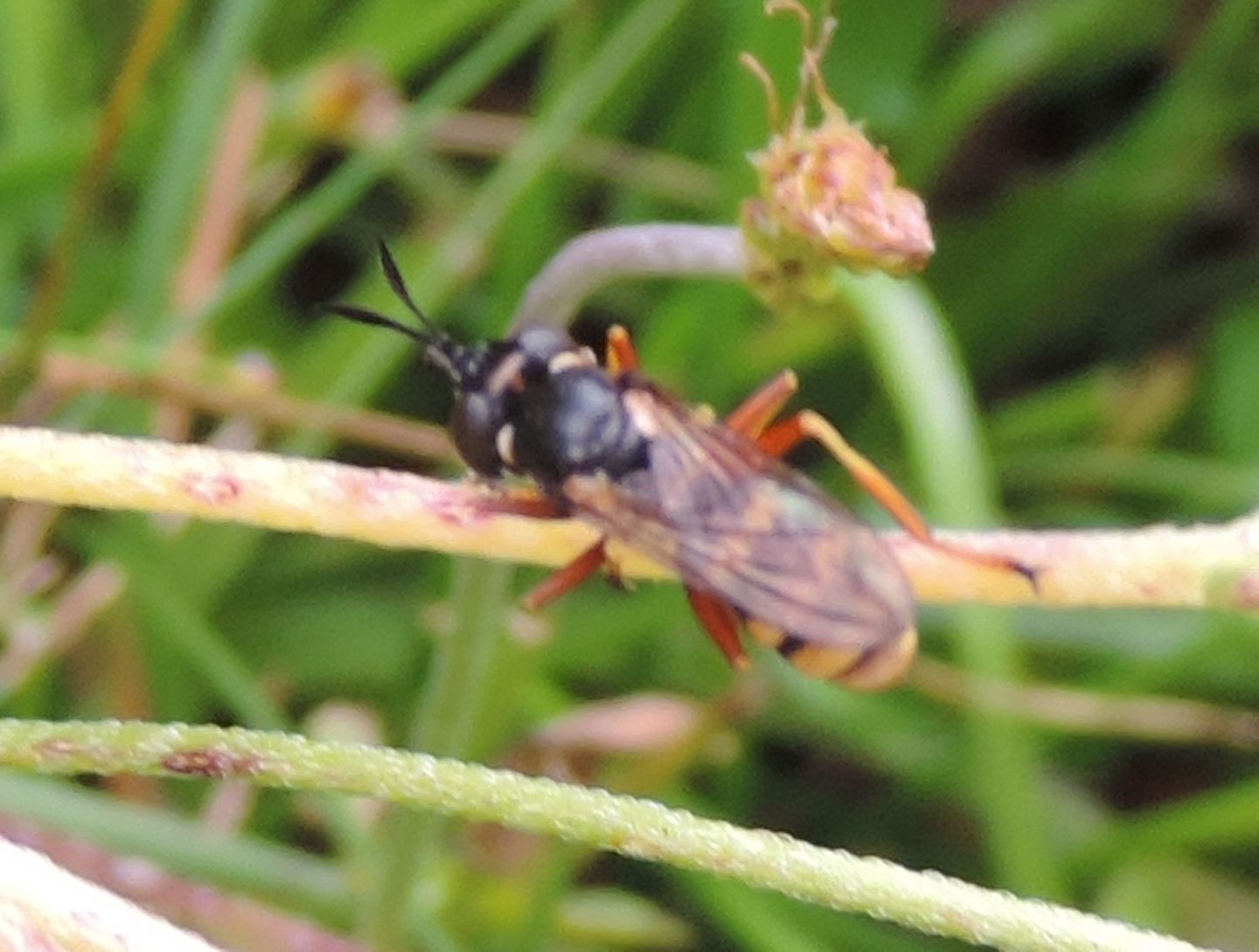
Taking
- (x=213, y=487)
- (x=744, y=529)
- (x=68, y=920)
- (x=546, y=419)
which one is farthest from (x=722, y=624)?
(x=68, y=920)

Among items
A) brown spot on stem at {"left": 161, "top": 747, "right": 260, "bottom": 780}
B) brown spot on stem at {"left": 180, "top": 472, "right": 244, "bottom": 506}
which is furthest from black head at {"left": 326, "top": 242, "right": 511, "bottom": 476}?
brown spot on stem at {"left": 161, "top": 747, "right": 260, "bottom": 780}

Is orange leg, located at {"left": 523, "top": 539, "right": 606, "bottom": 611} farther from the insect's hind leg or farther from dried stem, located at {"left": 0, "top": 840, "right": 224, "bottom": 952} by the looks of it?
dried stem, located at {"left": 0, "top": 840, "right": 224, "bottom": 952}

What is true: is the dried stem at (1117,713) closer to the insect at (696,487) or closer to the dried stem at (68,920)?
the insect at (696,487)

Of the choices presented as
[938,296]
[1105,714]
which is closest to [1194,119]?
[938,296]

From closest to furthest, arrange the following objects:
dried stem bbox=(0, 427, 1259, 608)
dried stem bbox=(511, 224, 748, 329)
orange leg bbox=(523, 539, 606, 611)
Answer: dried stem bbox=(0, 427, 1259, 608), dried stem bbox=(511, 224, 748, 329), orange leg bbox=(523, 539, 606, 611)

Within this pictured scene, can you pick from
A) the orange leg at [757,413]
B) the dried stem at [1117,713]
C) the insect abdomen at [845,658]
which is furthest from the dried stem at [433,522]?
the dried stem at [1117,713]

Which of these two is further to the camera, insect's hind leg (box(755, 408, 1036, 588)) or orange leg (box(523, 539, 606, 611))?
orange leg (box(523, 539, 606, 611))

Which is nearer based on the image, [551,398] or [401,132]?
[551,398]

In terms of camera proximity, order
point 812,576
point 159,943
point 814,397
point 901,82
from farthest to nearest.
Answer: point 814,397 < point 901,82 < point 812,576 < point 159,943

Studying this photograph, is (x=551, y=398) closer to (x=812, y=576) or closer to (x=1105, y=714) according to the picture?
(x=812, y=576)
